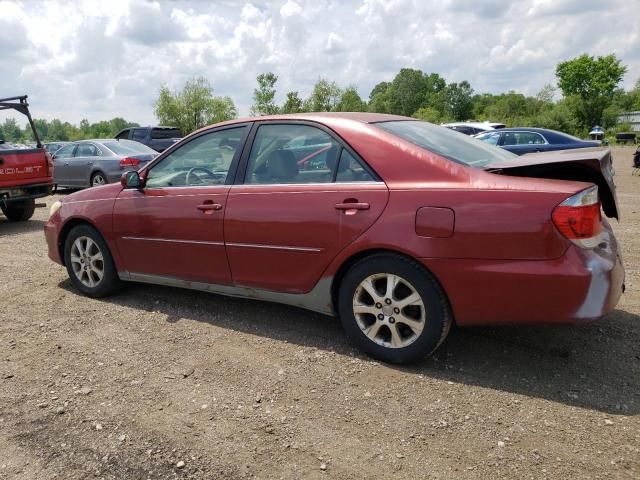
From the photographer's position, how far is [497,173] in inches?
130

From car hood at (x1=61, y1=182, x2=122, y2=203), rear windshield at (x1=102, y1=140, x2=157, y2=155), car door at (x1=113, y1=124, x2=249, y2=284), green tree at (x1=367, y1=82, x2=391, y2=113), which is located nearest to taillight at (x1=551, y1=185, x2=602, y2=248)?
car door at (x1=113, y1=124, x2=249, y2=284)

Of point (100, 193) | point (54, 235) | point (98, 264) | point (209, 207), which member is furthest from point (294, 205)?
point (54, 235)

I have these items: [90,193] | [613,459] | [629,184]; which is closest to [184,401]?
[613,459]

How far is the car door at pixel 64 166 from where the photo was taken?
559 inches

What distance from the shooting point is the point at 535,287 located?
3.06 meters

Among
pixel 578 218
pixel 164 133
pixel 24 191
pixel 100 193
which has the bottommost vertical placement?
pixel 24 191

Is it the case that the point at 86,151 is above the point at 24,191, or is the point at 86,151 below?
above

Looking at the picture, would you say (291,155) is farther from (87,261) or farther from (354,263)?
(87,261)

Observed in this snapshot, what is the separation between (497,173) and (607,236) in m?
0.77

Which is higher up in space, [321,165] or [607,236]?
[321,165]

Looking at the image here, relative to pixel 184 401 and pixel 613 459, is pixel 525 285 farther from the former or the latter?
pixel 184 401

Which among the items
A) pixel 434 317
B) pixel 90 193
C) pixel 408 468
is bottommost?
pixel 408 468

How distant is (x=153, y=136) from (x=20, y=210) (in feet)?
32.6

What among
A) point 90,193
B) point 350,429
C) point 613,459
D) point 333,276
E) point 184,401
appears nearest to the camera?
point 613,459
